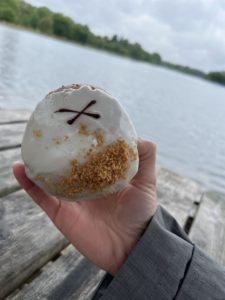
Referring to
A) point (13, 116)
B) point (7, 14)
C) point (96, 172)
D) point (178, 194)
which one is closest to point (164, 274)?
point (96, 172)

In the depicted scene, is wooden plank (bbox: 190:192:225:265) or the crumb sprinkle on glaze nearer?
the crumb sprinkle on glaze

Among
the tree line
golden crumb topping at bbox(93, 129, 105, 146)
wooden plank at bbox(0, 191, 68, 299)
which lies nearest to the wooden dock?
wooden plank at bbox(0, 191, 68, 299)

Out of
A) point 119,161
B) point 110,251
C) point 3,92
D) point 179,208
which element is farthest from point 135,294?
point 3,92

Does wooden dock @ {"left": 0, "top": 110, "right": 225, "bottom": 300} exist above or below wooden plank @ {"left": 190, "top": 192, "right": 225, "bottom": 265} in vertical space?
above

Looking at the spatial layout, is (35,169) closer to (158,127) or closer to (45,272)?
(45,272)

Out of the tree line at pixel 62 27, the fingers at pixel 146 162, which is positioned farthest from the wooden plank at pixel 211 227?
the tree line at pixel 62 27

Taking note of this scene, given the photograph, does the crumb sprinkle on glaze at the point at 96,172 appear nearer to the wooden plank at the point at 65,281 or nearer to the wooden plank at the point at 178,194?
the wooden plank at the point at 65,281

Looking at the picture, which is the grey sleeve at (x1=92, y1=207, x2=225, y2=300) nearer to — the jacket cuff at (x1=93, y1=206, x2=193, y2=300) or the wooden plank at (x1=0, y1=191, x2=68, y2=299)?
the jacket cuff at (x1=93, y1=206, x2=193, y2=300)
